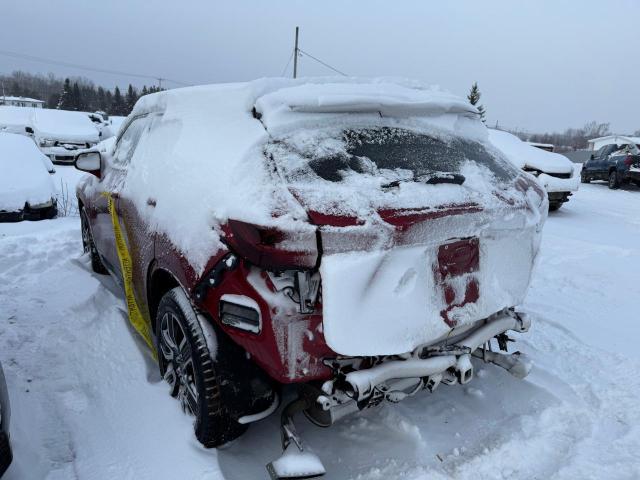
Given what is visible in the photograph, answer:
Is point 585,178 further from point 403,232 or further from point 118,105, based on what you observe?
point 118,105

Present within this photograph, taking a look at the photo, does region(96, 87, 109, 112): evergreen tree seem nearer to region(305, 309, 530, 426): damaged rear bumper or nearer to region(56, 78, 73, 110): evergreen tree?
region(56, 78, 73, 110): evergreen tree

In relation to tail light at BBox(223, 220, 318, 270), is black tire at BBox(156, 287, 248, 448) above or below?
below

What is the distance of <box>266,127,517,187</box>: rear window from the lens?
211 cm

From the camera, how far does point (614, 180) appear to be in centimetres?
1497

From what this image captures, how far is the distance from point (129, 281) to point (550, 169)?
9.29m

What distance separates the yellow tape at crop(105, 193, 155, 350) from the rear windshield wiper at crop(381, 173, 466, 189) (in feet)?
6.30

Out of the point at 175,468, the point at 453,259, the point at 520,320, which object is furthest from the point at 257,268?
the point at 520,320

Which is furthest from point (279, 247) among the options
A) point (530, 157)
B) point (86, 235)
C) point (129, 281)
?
point (530, 157)

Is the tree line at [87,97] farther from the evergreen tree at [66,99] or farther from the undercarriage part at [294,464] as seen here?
the undercarriage part at [294,464]

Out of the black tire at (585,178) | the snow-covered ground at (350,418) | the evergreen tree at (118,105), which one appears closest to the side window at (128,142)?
the snow-covered ground at (350,418)

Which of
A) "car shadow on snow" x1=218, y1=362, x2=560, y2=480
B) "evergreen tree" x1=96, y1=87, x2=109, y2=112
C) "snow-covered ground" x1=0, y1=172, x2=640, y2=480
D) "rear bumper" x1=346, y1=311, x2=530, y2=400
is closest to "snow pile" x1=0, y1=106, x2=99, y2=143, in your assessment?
"snow-covered ground" x1=0, y1=172, x2=640, y2=480

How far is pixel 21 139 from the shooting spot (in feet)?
26.9

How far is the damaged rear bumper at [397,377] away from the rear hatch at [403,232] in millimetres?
94

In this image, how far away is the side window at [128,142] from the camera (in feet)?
11.7
